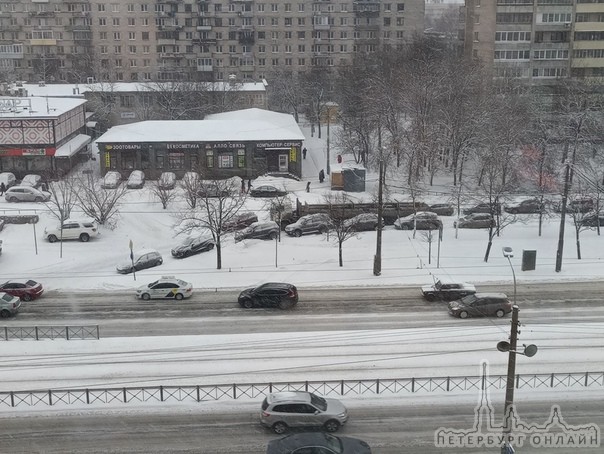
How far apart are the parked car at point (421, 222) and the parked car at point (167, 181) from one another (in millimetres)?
15113

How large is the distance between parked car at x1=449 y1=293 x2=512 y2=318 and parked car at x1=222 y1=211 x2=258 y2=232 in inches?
570

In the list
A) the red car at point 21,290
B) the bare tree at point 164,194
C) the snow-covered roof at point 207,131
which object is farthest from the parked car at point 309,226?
the snow-covered roof at point 207,131

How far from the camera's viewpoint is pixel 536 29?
235 feet

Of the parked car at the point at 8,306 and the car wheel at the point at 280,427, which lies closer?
the car wheel at the point at 280,427

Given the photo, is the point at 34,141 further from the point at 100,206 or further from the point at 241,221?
the point at 241,221

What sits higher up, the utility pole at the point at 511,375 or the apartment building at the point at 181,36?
the apartment building at the point at 181,36

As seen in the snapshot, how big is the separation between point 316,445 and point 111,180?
38314 mm

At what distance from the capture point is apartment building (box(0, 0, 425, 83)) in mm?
91938

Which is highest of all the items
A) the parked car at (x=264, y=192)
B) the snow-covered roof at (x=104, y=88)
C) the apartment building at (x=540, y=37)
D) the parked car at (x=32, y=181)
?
the apartment building at (x=540, y=37)

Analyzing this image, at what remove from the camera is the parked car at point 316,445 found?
59.9 feet

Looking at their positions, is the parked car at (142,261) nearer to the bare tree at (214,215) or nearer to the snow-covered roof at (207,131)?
the bare tree at (214,215)

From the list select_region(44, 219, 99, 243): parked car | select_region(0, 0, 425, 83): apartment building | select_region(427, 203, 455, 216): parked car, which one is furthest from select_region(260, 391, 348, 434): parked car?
select_region(0, 0, 425, 83): apartment building

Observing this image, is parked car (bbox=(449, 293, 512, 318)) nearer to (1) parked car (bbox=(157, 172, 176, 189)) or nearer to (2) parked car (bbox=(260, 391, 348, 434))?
(2) parked car (bbox=(260, 391, 348, 434))

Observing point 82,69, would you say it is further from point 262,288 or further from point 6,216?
point 262,288
